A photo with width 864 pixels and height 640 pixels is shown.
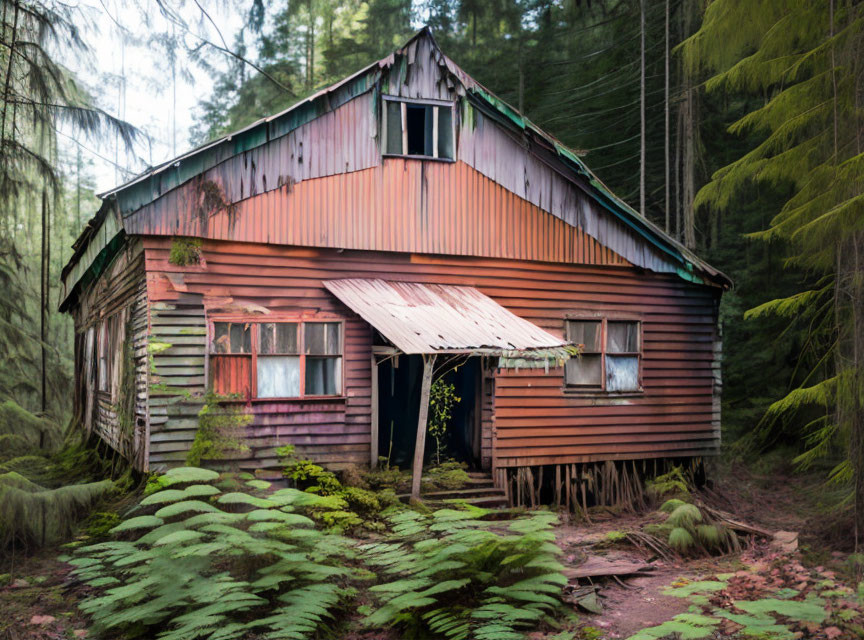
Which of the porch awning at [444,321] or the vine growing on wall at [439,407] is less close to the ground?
the porch awning at [444,321]

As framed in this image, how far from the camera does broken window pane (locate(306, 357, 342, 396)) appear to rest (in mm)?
10625

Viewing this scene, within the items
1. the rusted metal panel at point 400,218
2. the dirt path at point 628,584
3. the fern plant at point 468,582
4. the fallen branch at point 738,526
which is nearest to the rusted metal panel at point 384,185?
the rusted metal panel at point 400,218

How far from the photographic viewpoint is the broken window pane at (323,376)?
10625 millimetres

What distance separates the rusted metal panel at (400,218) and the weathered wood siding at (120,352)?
53.7 inches

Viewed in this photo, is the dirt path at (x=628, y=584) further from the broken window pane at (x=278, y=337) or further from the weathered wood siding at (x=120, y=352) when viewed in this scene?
the weathered wood siding at (x=120, y=352)

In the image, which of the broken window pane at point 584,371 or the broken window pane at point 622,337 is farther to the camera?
the broken window pane at point 622,337

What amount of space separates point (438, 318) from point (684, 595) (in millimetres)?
4808

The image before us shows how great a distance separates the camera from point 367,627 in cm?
642

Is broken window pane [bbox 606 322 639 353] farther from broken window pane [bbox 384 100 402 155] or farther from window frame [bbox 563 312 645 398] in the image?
broken window pane [bbox 384 100 402 155]

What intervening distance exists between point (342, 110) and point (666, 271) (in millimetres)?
6516

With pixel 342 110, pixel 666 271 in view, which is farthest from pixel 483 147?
pixel 666 271

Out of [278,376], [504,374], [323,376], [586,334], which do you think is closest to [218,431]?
[278,376]

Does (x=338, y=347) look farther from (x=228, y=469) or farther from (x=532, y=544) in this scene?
(x=532, y=544)

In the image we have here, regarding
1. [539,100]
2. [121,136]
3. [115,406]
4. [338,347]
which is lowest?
[115,406]
